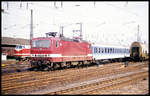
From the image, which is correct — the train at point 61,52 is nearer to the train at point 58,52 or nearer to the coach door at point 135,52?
the train at point 58,52

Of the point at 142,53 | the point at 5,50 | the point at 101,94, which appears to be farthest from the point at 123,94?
the point at 5,50

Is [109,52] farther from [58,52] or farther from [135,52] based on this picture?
[58,52]

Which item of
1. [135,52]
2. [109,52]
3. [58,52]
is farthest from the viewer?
[135,52]

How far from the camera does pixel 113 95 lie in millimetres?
9812

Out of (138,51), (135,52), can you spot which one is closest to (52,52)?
(138,51)

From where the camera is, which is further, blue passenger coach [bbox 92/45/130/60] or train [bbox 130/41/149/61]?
train [bbox 130/41/149/61]

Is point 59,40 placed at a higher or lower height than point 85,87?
higher

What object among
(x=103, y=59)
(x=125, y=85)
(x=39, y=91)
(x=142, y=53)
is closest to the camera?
(x=39, y=91)

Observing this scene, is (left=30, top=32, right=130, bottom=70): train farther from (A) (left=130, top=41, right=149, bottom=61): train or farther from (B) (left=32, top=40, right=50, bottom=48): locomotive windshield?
(A) (left=130, top=41, right=149, bottom=61): train

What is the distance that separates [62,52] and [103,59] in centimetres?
1089

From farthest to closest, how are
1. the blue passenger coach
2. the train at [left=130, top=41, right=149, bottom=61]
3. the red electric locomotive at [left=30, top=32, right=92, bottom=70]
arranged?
the train at [left=130, top=41, right=149, bottom=61] → the blue passenger coach → the red electric locomotive at [left=30, top=32, right=92, bottom=70]

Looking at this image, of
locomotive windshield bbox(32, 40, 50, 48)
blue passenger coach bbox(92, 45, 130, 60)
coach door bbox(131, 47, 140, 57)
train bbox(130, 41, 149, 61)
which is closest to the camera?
locomotive windshield bbox(32, 40, 50, 48)

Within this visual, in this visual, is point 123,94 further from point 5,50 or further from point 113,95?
point 5,50

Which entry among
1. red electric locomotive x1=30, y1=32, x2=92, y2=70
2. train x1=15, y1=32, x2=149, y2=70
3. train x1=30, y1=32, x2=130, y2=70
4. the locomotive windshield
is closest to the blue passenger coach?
train x1=15, y1=32, x2=149, y2=70
